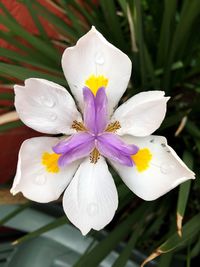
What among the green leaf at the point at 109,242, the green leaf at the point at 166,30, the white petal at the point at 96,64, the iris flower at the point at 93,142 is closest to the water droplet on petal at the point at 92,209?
the iris flower at the point at 93,142

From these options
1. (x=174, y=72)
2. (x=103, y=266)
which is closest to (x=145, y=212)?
(x=103, y=266)

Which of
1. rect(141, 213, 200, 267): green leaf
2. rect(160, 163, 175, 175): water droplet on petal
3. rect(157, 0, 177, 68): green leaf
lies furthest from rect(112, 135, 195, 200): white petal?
rect(157, 0, 177, 68): green leaf

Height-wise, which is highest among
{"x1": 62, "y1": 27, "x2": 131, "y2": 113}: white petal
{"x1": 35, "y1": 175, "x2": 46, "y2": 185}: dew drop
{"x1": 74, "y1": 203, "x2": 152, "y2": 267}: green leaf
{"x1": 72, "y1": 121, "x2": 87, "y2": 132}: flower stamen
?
{"x1": 62, "y1": 27, "x2": 131, "y2": 113}: white petal

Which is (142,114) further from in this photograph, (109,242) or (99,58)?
(109,242)

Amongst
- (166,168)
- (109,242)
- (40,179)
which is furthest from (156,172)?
(109,242)

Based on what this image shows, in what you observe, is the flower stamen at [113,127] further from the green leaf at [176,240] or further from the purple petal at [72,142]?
the green leaf at [176,240]

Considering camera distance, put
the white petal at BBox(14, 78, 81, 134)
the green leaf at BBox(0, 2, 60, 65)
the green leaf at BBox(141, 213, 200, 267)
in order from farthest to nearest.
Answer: the green leaf at BBox(0, 2, 60, 65) → the green leaf at BBox(141, 213, 200, 267) → the white petal at BBox(14, 78, 81, 134)

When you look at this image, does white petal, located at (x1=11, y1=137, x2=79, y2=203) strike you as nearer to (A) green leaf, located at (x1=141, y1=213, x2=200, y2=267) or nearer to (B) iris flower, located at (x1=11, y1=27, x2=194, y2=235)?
(B) iris flower, located at (x1=11, y1=27, x2=194, y2=235)
